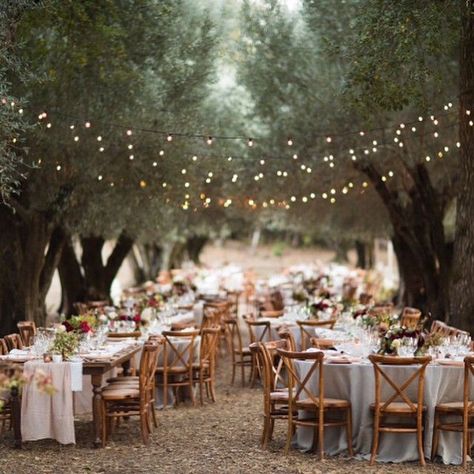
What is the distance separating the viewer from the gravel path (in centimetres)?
880

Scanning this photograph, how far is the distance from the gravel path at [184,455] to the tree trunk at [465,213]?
12.4ft

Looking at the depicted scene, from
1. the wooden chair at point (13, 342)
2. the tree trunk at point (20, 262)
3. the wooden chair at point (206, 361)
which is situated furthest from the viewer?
the tree trunk at point (20, 262)

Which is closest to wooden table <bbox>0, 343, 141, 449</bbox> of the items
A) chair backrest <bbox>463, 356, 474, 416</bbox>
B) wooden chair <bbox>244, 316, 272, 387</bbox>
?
chair backrest <bbox>463, 356, 474, 416</bbox>

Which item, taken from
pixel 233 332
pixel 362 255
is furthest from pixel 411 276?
pixel 362 255

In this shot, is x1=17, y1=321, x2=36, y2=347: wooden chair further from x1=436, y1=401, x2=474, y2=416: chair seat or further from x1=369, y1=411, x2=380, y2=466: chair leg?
x1=436, y1=401, x2=474, y2=416: chair seat

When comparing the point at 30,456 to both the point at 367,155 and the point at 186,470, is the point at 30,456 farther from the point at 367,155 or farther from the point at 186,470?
the point at 367,155

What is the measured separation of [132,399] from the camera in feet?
33.2

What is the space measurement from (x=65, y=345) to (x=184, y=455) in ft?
5.47

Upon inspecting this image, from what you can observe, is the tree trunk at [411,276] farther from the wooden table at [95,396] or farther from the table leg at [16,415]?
the table leg at [16,415]

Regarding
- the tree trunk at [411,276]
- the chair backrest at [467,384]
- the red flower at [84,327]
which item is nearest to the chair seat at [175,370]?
the red flower at [84,327]

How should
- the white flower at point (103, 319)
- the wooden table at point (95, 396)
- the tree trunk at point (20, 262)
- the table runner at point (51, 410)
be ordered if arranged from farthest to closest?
1. the tree trunk at point (20, 262)
2. the white flower at point (103, 319)
3. the wooden table at point (95, 396)
4. the table runner at point (51, 410)

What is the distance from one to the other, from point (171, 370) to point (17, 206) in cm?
431

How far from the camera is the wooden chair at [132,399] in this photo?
32.6 feet

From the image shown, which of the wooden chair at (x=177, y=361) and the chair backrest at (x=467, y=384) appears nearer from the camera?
the chair backrest at (x=467, y=384)
